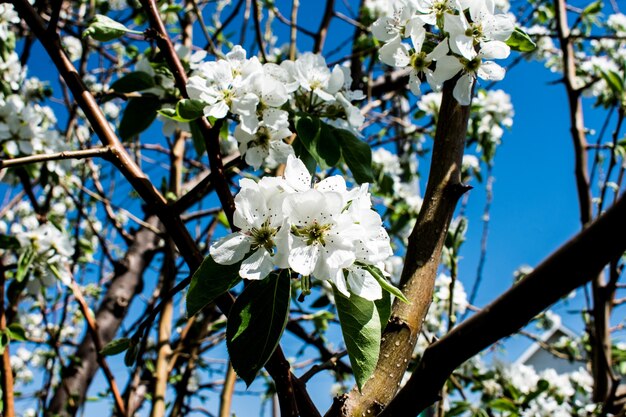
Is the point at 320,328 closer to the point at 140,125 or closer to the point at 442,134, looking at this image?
the point at 140,125

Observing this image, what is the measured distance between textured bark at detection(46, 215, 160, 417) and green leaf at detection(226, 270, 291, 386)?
1.71 m

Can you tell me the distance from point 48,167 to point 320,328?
1.24 meters

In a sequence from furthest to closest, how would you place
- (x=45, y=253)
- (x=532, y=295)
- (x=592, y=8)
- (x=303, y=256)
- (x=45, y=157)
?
(x=592, y=8)
(x=45, y=253)
(x=45, y=157)
(x=303, y=256)
(x=532, y=295)

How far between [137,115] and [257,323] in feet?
2.36

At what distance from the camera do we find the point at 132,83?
115cm

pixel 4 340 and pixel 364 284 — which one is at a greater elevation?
pixel 4 340

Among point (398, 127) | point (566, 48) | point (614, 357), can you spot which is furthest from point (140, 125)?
point (614, 357)

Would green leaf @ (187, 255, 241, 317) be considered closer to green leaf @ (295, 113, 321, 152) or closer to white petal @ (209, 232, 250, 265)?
white petal @ (209, 232, 250, 265)

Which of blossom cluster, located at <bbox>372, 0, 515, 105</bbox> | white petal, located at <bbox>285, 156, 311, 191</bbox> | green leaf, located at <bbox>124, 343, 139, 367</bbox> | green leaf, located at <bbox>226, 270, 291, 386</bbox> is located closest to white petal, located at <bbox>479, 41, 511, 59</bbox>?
blossom cluster, located at <bbox>372, 0, 515, 105</bbox>

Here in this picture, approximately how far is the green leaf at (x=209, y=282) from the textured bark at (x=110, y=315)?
170 cm

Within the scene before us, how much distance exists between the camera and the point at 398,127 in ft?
10.8

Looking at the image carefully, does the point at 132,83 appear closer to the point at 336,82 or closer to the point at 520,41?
the point at 336,82

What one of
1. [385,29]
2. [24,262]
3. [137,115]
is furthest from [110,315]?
[385,29]

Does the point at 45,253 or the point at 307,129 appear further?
the point at 45,253
